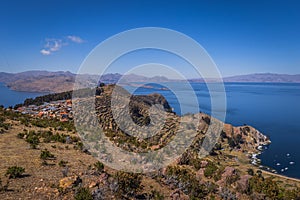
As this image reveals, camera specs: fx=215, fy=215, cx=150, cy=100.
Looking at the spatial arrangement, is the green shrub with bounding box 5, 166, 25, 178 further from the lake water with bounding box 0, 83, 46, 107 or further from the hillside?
the lake water with bounding box 0, 83, 46, 107

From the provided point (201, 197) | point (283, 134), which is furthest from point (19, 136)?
point (283, 134)

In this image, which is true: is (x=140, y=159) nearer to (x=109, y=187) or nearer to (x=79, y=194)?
(x=109, y=187)

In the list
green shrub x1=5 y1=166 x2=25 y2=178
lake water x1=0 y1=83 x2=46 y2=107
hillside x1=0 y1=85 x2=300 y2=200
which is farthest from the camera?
lake water x1=0 y1=83 x2=46 y2=107

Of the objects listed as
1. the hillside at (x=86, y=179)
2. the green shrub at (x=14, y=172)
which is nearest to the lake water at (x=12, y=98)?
the hillside at (x=86, y=179)

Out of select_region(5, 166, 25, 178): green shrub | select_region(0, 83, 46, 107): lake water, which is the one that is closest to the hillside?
select_region(5, 166, 25, 178): green shrub

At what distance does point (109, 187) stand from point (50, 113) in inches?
920

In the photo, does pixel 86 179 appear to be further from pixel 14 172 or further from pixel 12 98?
pixel 12 98

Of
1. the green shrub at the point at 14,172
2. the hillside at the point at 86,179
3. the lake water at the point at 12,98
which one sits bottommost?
the lake water at the point at 12,98

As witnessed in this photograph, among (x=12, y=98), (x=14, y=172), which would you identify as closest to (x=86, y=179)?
(x=14, y=172)

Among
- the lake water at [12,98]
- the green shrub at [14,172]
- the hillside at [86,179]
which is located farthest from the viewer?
the lake water at [12,98]

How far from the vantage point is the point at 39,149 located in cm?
1082

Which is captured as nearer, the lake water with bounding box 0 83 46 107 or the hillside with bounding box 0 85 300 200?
the hillside with bounding box 0 85 300 200

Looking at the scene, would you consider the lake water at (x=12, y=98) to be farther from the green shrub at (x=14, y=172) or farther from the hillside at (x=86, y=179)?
the green shrub at (x=14, y=172)

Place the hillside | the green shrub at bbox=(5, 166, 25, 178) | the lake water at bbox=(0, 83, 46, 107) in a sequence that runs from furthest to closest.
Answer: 1. the lake water at bbox=(0, 83, 46, 107)
2. the green shrub at bbox=(5, 166, 25, 178)
3. the hillside
